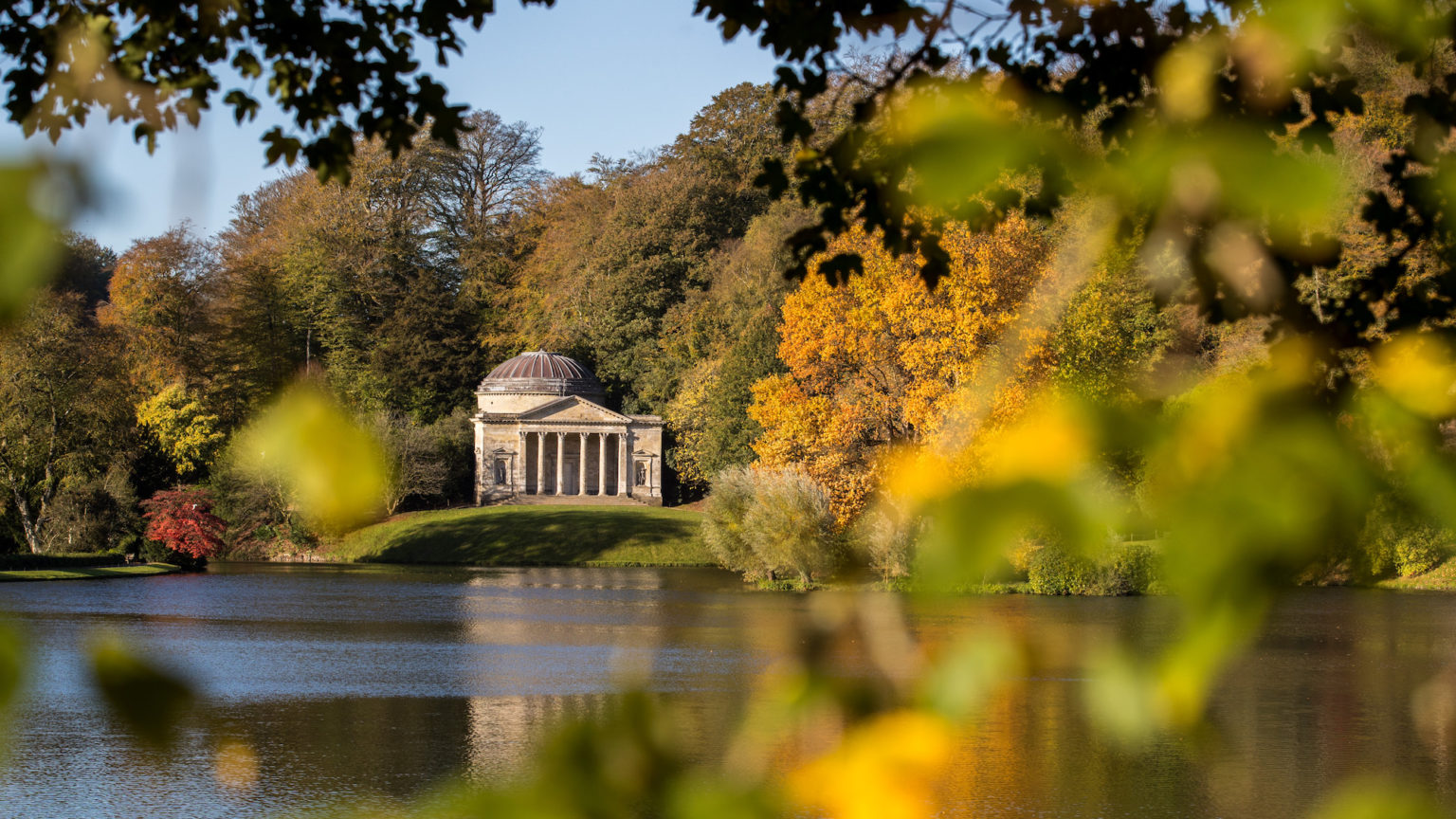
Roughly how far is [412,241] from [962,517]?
46720 millimetres

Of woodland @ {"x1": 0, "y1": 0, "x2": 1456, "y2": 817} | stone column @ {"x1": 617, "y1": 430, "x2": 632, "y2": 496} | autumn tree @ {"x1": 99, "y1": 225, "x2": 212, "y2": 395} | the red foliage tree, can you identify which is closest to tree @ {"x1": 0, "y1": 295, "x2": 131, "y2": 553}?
the red foliage tree

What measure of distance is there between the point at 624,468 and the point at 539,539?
641 inches

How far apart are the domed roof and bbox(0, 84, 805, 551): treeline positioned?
111 cm

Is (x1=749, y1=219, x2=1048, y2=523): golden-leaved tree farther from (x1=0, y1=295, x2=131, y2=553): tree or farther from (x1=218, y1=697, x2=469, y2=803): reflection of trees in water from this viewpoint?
(x1=218, y1=697, x2=469, y2=803): reflection of trees in water

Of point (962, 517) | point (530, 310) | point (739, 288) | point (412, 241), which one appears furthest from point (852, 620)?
point (530, 310)

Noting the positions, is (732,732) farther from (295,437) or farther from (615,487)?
(615,487)

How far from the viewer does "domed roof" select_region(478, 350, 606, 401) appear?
65.4 meters

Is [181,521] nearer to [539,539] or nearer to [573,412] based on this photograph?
[539,539]

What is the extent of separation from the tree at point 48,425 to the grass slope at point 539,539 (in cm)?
971

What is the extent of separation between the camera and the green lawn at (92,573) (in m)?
32.8

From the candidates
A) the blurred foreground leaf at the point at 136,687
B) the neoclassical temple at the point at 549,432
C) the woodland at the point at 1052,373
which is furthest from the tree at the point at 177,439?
the blurred foreground leaf at the point at 136,687

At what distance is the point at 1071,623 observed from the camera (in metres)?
22.7

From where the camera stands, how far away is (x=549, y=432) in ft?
223

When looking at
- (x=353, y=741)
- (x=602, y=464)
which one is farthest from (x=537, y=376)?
(x=353, y=741)
